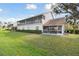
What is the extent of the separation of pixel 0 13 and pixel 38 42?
57 cm

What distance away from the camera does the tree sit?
3.06 m

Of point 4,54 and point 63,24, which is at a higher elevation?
Answer: point 63,24

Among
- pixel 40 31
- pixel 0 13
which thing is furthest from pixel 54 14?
pixel 0 13

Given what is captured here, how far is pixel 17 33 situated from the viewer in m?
3.13

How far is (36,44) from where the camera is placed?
10.1 ft

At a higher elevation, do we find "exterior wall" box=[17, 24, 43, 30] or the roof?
the roof

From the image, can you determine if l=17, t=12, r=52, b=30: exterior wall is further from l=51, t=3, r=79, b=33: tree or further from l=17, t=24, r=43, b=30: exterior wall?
l=51, t=3, r=79, b=33: tree

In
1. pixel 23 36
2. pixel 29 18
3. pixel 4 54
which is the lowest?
pixel 4 54

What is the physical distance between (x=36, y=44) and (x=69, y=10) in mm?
570

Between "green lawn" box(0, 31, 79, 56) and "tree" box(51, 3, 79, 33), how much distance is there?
0.55 ft

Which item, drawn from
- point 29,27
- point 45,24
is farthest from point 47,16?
point 29,27

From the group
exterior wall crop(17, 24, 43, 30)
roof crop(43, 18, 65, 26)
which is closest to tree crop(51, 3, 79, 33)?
roof crop(43, 18, 65, 26)

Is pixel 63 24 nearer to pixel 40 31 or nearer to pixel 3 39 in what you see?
pixel 40 31

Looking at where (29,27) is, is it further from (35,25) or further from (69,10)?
(69,10)
